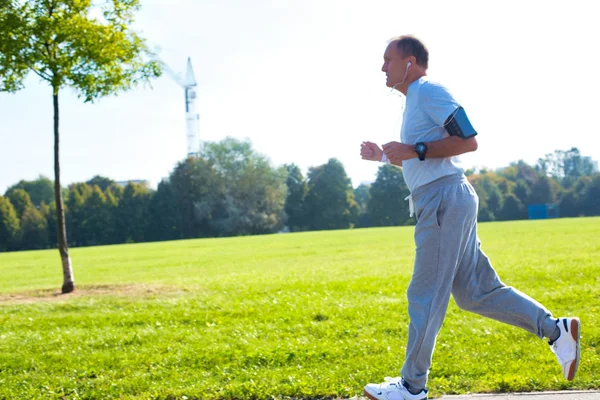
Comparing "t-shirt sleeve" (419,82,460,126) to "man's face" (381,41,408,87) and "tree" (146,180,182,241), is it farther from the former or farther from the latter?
"tree" (146,180,182,241)

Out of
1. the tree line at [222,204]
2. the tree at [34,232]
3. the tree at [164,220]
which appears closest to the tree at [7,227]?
the tree line at [222,204]

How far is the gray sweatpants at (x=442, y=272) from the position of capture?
3.97m

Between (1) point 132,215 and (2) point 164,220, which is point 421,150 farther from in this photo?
(1) point 132,215

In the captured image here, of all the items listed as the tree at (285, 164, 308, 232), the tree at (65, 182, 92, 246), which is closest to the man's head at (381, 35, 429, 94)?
the tree at (65, 182, 92, 246)

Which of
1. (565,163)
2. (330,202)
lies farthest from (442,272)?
(565,163)

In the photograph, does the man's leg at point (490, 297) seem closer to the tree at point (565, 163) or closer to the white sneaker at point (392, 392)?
the white sneaker at point (392, 392)

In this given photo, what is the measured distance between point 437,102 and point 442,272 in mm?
1130

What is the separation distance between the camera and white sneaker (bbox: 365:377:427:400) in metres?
4.03

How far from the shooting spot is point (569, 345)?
13.4 ft

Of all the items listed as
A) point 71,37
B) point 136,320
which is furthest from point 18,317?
point 71,37

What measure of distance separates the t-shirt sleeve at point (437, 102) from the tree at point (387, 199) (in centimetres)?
9369

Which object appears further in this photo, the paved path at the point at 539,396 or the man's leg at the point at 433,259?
the paved path at the point at 539,396

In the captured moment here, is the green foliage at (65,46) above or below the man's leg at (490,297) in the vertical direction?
above

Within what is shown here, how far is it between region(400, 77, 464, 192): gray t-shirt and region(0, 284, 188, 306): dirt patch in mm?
8738
